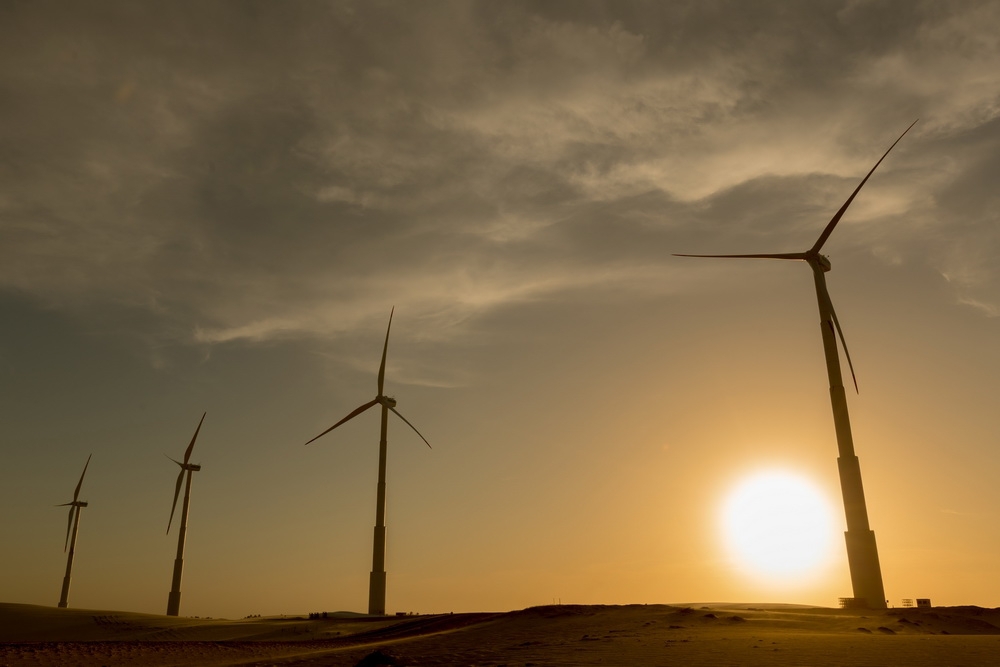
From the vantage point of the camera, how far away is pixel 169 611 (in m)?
88.8

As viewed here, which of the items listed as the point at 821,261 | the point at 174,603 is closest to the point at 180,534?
the point at 174,603

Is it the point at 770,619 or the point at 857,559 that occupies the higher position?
the point at 857,559

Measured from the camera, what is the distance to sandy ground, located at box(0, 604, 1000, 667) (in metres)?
→ 21.9

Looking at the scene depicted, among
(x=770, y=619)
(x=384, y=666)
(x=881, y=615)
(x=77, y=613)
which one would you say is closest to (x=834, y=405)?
(x=881, y=615)

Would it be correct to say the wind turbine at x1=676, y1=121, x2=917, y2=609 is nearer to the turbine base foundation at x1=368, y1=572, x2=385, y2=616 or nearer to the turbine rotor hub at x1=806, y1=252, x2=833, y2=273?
the turbine rotor hub at x1=806, y1=252, x2=833, y2=273

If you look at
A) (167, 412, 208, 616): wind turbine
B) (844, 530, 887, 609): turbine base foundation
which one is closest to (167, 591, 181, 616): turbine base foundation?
(167, 412, 208, 616): wind turbine

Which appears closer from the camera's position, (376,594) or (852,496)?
(852,496)

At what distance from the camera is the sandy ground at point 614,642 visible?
21875 millimetres

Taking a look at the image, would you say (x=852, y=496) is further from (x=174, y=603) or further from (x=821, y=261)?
(x=174, y=603)

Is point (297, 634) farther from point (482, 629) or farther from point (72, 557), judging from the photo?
point (72, 557)

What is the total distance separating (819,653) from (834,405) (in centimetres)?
2511

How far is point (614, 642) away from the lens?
26375 millimetres

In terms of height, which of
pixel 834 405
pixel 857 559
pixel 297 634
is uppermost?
pixel 834 405

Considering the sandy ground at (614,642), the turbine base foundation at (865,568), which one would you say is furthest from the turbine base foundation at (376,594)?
the turbine base foundation at (865,568)
